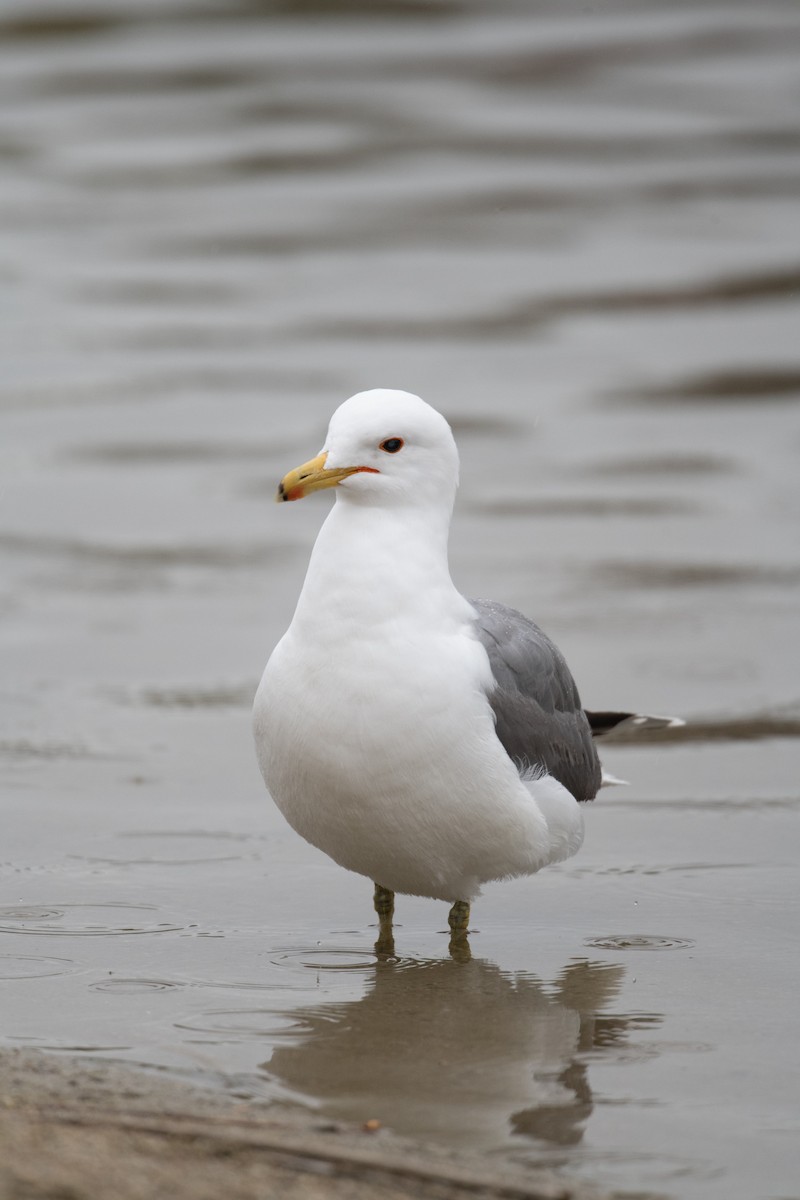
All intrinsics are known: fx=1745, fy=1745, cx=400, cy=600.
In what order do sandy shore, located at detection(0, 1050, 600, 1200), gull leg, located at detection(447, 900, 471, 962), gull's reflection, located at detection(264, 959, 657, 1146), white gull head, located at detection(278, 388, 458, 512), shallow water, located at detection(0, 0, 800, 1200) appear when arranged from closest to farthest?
sandy shore, located at detection(0, 1050, 600, 1200) → gull's reflection, located at detection(264, 959, 657, 1146) → shallow water, located at detection(0, 0, 800, 1200) → white gull head, located at detection(278, 388, 458, 512) → gull leg, located at detection(447, 900, 471, 962)

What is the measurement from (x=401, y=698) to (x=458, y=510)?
576cm

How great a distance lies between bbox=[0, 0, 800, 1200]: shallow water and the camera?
3.86m

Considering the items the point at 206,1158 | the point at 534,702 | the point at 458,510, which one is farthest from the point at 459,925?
the point at 458,510

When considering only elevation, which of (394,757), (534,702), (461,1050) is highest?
(534,702)

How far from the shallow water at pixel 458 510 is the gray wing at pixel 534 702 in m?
0.45

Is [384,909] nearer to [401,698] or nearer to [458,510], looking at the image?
[401,698]

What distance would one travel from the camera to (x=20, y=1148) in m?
2.86

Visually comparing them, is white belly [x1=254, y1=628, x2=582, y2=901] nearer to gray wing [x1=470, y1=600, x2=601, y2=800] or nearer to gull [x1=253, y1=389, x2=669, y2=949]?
gull [x1=253, y1=389, x2=669, y2=949]

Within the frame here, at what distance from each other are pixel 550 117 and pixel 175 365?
623cm

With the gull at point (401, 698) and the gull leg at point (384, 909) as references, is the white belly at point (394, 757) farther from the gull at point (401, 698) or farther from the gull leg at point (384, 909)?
the gull leg at point (384, 909)

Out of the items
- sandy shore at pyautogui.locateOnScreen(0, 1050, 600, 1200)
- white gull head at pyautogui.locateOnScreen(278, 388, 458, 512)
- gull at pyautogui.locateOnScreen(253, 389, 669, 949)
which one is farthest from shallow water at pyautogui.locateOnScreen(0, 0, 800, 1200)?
white gull head at pyautogui.locateOnScreen(278, 388, 458, 512)

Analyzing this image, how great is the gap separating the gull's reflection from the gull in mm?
285

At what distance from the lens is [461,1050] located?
3.74 metres

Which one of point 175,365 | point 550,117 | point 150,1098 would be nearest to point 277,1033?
point 150,1098
